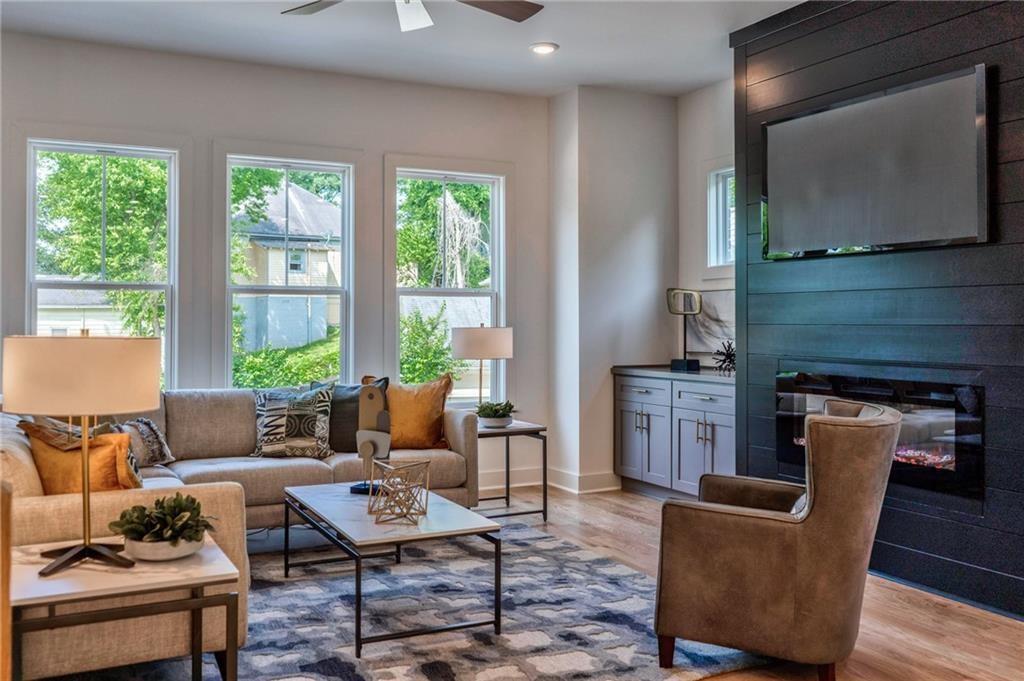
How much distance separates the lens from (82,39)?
185 inches

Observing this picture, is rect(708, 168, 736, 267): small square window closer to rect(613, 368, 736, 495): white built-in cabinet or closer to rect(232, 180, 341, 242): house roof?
rect(613, 368, 736, 495): white built-in cabinet

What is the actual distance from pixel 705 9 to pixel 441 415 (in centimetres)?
263

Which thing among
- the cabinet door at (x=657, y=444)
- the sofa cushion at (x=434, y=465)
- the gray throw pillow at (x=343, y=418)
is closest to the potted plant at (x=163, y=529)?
the sofa cushion at (x=434, y=465)

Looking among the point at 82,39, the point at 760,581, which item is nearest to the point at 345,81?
the point at 82,39

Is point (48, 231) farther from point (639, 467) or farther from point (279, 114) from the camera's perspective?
point (639, 467)

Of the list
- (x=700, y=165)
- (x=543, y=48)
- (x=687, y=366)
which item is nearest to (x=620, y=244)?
(x=700, y=165)

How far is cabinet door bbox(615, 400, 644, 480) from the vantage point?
563 cm

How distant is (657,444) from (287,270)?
2645 mm

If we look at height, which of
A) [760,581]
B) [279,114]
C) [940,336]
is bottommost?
[760,581]

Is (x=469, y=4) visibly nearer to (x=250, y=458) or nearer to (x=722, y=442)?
(x=250, y=458)

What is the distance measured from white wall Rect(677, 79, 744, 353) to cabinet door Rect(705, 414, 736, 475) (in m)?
1.03

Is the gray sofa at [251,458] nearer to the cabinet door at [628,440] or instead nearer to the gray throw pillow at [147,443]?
the gray throw pillow at [147,443]

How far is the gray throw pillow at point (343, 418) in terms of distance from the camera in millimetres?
4684

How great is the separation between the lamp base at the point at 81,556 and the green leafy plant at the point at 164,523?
0.06m
